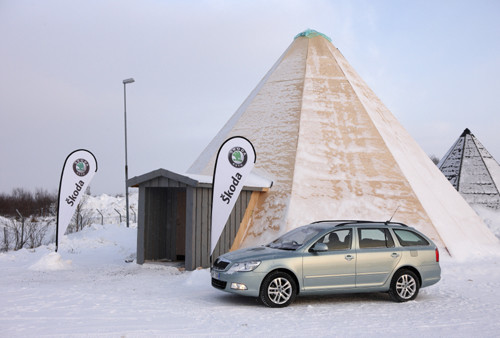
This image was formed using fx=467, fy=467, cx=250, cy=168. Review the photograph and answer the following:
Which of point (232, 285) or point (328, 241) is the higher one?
point (328, 241)

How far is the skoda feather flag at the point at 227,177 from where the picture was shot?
11352mm

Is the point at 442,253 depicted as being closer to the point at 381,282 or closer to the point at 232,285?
the point at 381,282

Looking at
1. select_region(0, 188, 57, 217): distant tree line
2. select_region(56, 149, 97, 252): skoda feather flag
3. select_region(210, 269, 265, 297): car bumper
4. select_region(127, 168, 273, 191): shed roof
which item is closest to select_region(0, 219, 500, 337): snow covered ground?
select_region(210, 269, 265, 297): car bumper

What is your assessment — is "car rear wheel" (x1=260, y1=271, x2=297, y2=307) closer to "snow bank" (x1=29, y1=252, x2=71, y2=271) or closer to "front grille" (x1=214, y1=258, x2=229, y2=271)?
"front grille" (x1=214, y1=258, x2=229, y2=271)

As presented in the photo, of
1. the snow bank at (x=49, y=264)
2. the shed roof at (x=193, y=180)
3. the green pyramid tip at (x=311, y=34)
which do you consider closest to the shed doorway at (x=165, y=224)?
the shed roof at (x=193, y=180)

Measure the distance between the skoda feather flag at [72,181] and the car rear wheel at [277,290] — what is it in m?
7.80

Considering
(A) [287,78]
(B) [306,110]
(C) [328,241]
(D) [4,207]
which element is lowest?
(D) [4,207]

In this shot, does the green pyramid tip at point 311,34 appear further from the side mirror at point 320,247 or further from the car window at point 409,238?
the side mirror at point 320,247

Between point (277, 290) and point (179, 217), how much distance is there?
7786mm

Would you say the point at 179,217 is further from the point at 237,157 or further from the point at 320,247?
the point at 320,247

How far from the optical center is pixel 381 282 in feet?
27.1

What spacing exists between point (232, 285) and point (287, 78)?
12.2 meters

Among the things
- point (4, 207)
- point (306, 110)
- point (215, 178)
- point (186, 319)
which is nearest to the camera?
point (186, 319)

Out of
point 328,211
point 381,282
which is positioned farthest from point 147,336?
point 328,211
